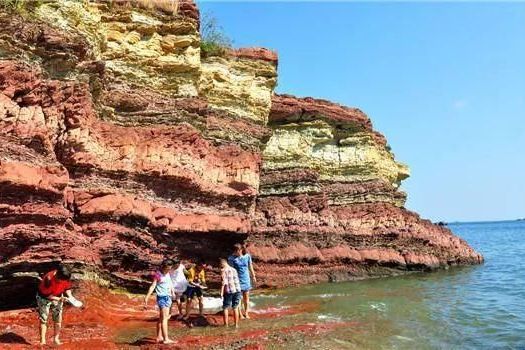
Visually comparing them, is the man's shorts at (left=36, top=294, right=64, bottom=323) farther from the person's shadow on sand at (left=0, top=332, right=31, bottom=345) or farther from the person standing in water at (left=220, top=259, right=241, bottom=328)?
the person standing in water at (left=220, top=259, right=241, bottom=328)

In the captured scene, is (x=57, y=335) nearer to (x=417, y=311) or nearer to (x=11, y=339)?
(x=11, y=339)

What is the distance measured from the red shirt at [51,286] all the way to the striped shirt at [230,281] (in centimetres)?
358

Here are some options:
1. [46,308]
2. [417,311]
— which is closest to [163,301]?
[46,308]

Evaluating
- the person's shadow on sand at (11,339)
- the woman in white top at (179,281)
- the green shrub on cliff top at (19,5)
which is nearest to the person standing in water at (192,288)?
the woman in white top at (179,281)

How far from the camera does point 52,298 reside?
9969mm

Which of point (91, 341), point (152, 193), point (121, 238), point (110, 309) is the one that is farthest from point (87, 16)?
point (91, 341)

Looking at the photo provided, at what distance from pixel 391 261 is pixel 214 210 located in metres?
12.8

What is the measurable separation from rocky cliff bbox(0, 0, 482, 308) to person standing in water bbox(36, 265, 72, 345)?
176cm

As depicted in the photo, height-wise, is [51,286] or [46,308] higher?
[51,286]

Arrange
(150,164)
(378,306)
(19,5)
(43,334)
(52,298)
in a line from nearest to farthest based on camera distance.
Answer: (43,334), (52,298), (19,5), (150,164), (378,306)

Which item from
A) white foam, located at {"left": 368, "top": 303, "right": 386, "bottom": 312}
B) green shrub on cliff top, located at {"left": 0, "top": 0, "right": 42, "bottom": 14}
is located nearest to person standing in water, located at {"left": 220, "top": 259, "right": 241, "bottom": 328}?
white foam, located at {"left": 368, "top": 303, "right": 386, "bottom": 312}

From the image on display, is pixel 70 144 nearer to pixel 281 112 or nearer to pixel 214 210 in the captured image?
pixel 214 210

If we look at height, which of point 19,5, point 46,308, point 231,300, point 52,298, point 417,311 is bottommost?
point 417,311

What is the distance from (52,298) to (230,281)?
3935 mm
